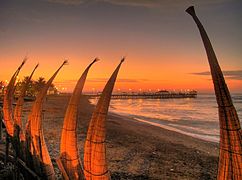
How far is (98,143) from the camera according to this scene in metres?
3.82

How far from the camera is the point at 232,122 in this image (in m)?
2.90

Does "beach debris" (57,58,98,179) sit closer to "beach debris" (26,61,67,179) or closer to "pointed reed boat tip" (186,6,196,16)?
"beach debris" (26,61,67,179)

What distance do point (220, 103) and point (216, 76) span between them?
373 mm

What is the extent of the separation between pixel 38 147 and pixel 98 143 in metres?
2.70

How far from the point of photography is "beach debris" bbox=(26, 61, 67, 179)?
5656mm

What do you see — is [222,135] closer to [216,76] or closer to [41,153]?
[216,76]

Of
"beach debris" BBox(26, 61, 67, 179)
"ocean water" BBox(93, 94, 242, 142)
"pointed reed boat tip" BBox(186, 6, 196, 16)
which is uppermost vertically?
"pointed reed boat tip" BBox(186, 6, 196, 16)

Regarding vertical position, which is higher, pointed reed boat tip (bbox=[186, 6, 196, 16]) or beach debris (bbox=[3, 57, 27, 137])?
pointed reed boat tip (bbox=[186, 6, 196, 16])

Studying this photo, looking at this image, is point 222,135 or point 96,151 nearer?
point 222,135

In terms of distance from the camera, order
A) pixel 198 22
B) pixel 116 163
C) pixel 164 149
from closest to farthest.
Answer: pixel 198 22
pixel 116 163
pixel 164 149

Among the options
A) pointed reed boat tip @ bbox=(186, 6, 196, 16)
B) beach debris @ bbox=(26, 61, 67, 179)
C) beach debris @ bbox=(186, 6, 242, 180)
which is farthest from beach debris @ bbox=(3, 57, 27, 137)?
beach debris @ bbox=(186, 6, 242, 180)

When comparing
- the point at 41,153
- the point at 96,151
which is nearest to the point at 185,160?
the point at 41,153

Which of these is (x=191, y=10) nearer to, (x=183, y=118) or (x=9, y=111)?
(x=9, y=111)

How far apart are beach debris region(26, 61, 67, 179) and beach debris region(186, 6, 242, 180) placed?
434 cm
